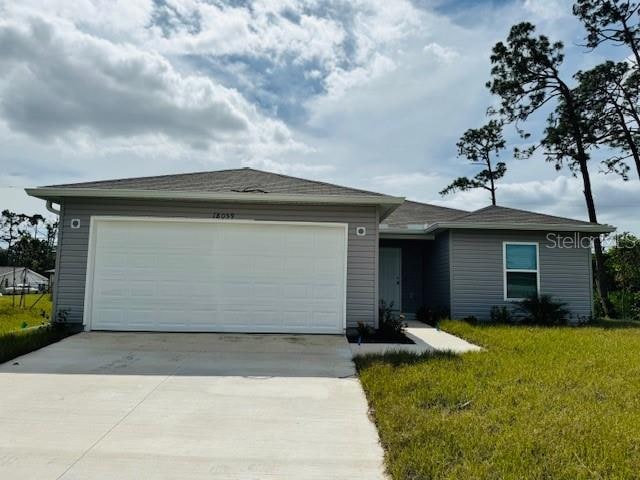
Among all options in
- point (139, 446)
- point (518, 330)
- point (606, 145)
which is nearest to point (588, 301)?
point (518, 330)

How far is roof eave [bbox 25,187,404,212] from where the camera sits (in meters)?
8.07

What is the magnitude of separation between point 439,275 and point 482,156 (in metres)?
14.9

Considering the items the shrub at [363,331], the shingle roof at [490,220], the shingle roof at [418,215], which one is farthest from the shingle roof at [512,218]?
the shrub at [363,331]

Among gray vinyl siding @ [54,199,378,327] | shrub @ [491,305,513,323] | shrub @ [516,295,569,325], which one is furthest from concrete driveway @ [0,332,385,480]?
shrub @ [516,295,569,325]

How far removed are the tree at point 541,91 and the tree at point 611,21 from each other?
1.50 meters

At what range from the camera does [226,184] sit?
9.23m

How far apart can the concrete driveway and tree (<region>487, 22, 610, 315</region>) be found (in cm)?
1545

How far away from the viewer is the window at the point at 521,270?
36.6ft

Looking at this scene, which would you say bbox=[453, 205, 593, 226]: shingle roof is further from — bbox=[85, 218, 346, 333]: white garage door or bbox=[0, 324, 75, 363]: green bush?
bbox=[0, 324, 75, 363]: green bush

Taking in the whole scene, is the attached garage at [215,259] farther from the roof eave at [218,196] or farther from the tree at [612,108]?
the tree at [612,108]

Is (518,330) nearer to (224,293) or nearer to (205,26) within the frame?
(224,293)

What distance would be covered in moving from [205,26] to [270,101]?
2892 millimetres

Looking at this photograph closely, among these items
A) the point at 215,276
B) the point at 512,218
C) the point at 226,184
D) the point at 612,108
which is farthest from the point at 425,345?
the point at 612,108

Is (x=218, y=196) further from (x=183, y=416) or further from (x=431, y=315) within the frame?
(x=431, y=315)
